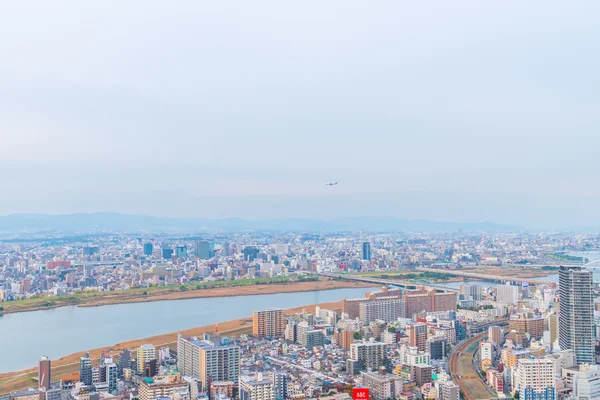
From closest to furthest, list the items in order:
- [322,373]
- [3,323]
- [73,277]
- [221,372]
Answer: [221,372] → [322,373] → [3,323] → [73,277]

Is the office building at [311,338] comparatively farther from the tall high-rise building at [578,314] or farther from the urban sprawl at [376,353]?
the tall high-rise building at [578,314]

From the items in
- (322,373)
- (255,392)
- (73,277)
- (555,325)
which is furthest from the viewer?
(73,277)

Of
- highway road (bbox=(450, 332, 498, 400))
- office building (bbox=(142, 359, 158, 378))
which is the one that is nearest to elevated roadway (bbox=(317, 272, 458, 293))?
highway road (bbox=(450, 332, 498, 400))

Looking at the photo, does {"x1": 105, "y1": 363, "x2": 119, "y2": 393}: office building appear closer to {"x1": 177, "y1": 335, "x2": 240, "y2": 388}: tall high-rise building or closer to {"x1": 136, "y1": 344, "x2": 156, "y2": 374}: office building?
{"x1": 136, "y1": 344, "x2": 156, "y2": 374}: office building

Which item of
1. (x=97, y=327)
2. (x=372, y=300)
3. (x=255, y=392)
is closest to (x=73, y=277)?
(x=97, y=327)

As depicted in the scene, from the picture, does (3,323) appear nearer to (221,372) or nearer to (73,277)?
(73,277)

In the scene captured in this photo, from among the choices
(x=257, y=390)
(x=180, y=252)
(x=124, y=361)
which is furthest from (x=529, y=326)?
(x=180, y=252)
